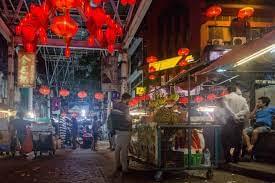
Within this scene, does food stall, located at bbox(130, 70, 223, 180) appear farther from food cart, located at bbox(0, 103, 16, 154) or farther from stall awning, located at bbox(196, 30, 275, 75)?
food cart, located at bbox(0, 103, 16, 154)

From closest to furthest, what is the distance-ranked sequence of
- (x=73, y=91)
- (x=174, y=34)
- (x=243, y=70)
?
(x=243, y=70) < (x=174, y=34) < (x=73, y=91)

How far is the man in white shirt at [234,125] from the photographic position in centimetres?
1131

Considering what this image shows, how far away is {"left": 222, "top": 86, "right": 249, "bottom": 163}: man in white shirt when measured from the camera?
445 inches

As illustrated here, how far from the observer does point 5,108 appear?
22.0 metres

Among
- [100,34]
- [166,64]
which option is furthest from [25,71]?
[166,64]

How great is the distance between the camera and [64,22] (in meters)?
12.8

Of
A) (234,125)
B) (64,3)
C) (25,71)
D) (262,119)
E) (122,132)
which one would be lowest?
(122,132)

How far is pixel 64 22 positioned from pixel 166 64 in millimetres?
11244

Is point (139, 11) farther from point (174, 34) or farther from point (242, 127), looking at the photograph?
point (242, 127)

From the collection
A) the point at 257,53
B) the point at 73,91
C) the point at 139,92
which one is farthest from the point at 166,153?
the point at 73,91

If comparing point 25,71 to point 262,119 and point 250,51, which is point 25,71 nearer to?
point 262,119

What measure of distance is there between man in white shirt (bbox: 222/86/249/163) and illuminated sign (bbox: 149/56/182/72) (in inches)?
426

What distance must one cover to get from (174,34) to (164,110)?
1841 centimetres

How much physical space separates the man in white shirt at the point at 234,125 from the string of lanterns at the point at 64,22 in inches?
220
